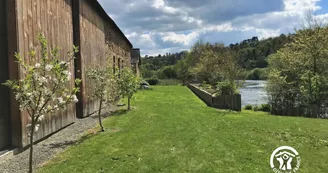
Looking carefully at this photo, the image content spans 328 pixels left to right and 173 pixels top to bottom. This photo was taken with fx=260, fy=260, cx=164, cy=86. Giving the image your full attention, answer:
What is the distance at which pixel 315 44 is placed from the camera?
1636cm

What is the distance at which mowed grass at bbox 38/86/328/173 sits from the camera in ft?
15.9

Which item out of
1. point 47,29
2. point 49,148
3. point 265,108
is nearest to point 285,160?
point 49,148

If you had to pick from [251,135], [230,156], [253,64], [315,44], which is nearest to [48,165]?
[230,156]

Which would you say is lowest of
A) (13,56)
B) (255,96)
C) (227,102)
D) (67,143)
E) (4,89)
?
(255,96)

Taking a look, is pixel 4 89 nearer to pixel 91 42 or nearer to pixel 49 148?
pixel 49 148

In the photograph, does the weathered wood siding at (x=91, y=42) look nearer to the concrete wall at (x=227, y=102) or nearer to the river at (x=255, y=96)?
the concrete wall at (x=227, y=102)

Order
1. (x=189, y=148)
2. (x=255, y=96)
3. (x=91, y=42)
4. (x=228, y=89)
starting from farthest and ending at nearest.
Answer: (x=255, y=96) < (x=228, y=89) < (x=91, y=42) < (x=189, y=148)

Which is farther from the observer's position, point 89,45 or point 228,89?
point 228,89

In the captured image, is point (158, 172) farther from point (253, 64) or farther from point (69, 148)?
point (253, 64)

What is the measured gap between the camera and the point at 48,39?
724 cm

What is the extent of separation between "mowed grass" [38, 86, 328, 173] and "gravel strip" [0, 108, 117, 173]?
1.01 feet

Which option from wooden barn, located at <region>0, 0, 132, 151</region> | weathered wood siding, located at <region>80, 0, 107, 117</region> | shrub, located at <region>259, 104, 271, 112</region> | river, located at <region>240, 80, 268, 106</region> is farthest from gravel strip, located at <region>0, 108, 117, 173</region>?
river, located at <region>240, 80, 268, 106</region>

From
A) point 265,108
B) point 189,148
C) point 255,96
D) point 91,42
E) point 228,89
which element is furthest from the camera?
point 255,96

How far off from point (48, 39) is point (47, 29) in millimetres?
272
